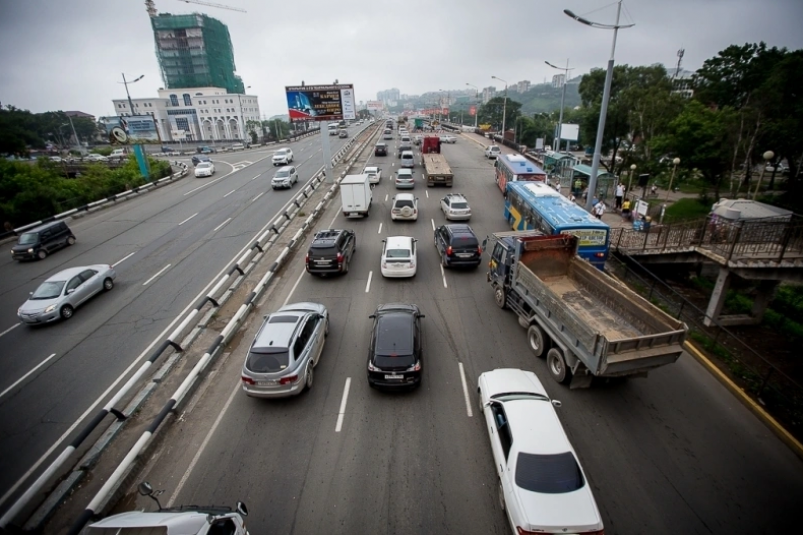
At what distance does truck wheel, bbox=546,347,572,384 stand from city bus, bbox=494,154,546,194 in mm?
16345

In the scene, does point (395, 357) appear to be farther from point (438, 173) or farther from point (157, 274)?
point (438, 173)

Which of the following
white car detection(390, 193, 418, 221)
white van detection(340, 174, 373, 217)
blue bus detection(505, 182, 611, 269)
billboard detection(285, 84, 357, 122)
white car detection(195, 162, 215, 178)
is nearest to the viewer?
blue bus detection(505, 182, 611, 269)

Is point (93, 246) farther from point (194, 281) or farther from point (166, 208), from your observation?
point (194, 281)

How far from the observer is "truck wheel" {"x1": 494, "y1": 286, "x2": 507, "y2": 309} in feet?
44.4

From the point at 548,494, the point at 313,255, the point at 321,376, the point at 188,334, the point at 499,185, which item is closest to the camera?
the point at 548,494

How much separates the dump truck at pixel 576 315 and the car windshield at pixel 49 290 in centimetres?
1683

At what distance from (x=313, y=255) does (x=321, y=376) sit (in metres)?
6.49

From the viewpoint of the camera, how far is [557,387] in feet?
32.9

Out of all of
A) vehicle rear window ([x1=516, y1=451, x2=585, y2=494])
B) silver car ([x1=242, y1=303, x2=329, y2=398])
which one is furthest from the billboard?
vehicle rear window ([x1=516, y1=451, x2=585, y2=494])

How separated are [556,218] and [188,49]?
16287 centimetres

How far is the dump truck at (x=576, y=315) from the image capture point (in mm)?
8297

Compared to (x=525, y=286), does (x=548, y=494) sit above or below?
below

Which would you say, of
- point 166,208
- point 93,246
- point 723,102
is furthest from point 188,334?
point 723,102

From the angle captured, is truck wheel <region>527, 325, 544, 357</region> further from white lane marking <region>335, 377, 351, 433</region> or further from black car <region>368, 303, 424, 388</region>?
white lane marking <region>335, 377, 351, 433</region>
